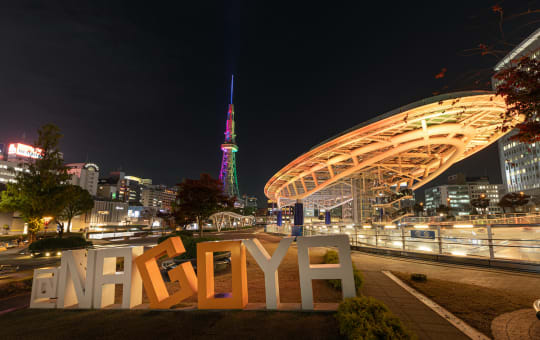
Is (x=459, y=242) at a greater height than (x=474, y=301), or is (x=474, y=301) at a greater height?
(x=459, y=242)

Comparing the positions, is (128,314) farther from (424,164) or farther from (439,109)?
(424,164)

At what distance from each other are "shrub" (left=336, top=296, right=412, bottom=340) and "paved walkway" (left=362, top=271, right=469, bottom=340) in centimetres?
60

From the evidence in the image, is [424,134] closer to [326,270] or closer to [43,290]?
[326,270]

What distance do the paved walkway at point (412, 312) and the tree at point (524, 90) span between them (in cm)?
378

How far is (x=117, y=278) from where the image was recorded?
637cm

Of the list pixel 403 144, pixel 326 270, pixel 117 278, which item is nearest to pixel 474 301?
pixel 326 270

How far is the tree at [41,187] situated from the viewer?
19250 mm

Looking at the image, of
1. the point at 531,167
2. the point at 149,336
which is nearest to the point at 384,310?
the point at 149,336

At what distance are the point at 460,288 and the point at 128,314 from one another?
27.9 feet

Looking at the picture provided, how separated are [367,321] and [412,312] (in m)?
1.81

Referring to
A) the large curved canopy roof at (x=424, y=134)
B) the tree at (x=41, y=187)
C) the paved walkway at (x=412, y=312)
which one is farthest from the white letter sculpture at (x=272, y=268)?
the tree at (x=41, y=187)

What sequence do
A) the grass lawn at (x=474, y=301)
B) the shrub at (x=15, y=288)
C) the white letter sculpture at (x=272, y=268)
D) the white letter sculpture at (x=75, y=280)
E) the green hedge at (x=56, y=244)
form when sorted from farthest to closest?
1. the green hedge at (x=56, y=244)
2. the shrub at (x=15, y=288)
3. the white letter sculpture at (x=75, y=280)
4. the white letter sculpture at (x=272, y=268)
5. the grass lawn at (x=474, y=301)

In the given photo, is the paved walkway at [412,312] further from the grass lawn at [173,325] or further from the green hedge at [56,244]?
the green hedge at [56,244]

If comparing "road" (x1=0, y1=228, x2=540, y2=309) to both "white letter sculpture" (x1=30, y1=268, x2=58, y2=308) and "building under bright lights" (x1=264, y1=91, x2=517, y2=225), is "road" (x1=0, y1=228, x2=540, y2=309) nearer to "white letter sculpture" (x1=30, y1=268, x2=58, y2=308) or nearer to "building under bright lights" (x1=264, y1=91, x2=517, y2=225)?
"white letter sculpture" (x1=30, y1=268, x2=58, y2=308)
